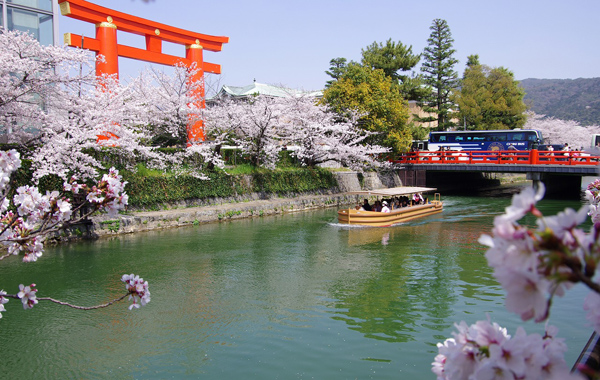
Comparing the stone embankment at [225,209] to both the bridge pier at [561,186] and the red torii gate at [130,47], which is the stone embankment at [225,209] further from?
the bridge pier at [561,186]

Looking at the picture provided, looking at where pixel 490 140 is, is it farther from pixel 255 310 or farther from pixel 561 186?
pixel 255 310

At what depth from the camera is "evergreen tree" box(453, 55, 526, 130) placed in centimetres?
4569

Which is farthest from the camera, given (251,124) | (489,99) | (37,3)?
(489,99)

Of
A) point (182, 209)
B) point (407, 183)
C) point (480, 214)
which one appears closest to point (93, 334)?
point (182, 209)

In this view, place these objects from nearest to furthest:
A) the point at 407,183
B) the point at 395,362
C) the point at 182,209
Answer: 1. the point at 395,362
2. the point at 182,209
3. the point at 407,183

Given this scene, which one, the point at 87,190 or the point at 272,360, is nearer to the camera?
the point at 87,190

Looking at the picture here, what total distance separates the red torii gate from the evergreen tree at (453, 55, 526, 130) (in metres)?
27.5

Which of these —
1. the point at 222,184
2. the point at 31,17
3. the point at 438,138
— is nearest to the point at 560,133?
the point at 438,138

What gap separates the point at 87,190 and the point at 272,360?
464 centimetres

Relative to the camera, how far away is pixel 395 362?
24.9 ft

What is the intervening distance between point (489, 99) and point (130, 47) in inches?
1368

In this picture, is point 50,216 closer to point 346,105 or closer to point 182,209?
point 182,209

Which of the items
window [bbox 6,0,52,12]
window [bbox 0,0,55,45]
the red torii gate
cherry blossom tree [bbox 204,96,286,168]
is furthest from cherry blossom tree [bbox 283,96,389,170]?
window [bbox 6,0,52,12]

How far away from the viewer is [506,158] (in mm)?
34281
